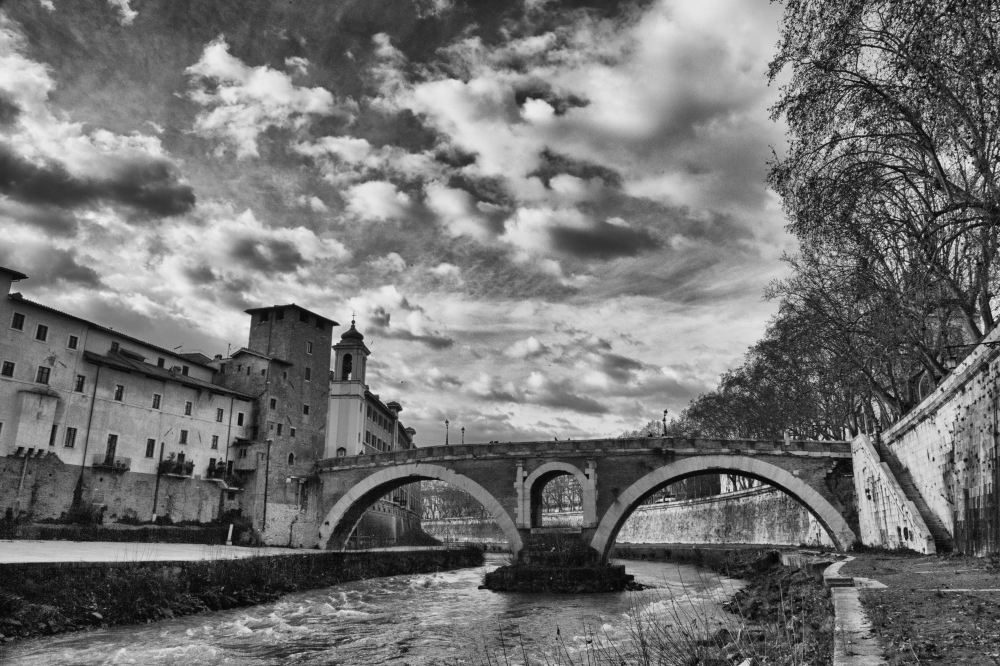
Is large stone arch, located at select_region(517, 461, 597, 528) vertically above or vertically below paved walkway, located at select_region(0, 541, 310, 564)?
above

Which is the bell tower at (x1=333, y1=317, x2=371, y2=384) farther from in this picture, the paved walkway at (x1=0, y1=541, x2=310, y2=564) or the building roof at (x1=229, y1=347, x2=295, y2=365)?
the paved walkway at (x1=0, y1=541, x2=310, y2=564)

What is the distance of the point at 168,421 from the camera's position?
1524 inches

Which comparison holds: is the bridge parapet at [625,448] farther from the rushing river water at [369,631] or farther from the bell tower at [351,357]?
the bell tower at [351,357]

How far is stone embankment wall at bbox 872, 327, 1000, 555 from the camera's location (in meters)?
14.7

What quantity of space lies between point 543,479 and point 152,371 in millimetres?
22940

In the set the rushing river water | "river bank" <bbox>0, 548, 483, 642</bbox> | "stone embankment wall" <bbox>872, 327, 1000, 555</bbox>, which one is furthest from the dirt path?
"river bank" <bbox>0, 548, 483, 642</bbox>

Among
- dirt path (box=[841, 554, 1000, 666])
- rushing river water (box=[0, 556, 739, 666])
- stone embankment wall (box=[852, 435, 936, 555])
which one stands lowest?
rushing river water (box=[0, 556, 739, 666])

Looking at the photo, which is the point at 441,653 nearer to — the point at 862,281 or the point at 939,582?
the point at 939,582

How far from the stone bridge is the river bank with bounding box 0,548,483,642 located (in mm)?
9807

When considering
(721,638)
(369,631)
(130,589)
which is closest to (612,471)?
(369,631)

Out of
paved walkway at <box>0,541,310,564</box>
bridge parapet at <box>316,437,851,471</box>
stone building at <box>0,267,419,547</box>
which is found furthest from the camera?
stone building at <box>0,267,419,547</box>

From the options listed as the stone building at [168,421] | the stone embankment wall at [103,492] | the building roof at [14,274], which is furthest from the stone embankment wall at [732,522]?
the building roof at [14,274]

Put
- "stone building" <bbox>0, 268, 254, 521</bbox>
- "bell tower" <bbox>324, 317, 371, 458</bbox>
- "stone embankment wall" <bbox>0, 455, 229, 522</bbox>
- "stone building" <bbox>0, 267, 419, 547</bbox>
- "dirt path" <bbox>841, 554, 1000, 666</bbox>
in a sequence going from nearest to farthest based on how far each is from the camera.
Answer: "dirt path" <bbox>841, 554, 1000, 666</bbox>
"stone embankment wall" <bbox>0, 455, 229, 522</bbox>
"stone building" <bbox>0, 268, 254, 521</bbox>
"stone building" <bbox>0, 267, 419, 547</bbox>
"bell tower" <bbox>324, 317, 371, 458</bbox>

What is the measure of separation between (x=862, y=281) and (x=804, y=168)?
406 cm
